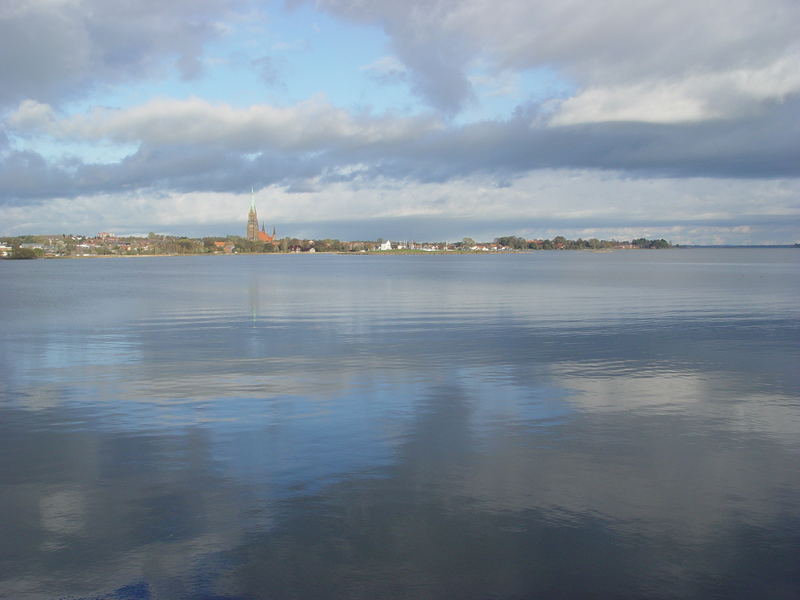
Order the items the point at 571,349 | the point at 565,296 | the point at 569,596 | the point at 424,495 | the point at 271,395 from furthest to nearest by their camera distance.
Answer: the point at 565,296 → the point at 571,349 → the point at 271,395 → the point at 424,495 → the point at 569,596

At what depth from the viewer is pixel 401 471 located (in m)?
13.0

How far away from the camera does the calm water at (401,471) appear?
30.6 ft

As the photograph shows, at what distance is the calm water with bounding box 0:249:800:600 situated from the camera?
30.6 ft

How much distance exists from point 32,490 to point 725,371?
20628mm

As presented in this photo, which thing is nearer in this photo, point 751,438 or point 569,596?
point 569,596

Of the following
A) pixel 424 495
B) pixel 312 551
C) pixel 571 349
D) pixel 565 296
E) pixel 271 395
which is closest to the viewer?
pixel 312 551

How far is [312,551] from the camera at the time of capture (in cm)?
988

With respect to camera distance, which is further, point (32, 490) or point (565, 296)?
point (565, 296)

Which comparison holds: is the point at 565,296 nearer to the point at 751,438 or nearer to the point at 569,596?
the point at 751,438

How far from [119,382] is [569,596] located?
1651cm

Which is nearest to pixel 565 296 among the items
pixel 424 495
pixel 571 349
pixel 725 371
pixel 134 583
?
pixel 571 349

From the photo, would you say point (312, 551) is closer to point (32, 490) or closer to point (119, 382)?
point (32, 490)

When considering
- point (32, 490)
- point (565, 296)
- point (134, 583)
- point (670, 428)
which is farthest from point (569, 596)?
point (565, 296)

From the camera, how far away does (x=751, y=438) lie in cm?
1514
